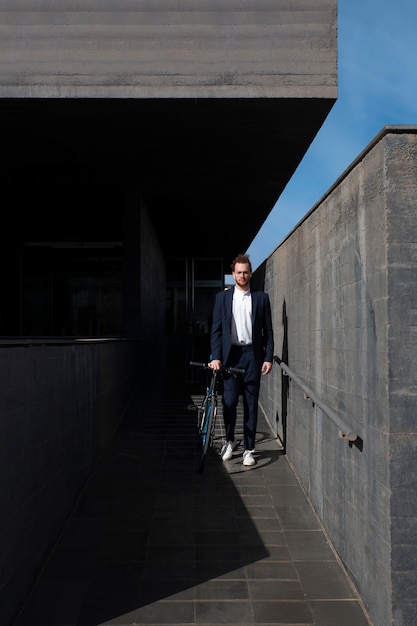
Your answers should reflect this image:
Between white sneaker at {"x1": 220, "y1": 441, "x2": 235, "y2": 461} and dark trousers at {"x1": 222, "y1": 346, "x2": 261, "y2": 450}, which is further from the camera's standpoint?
white sneaker at {"x1": 220, "y1": 441, "x2": 235, "y2": 461}

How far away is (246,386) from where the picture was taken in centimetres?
553

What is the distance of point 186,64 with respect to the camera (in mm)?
7402

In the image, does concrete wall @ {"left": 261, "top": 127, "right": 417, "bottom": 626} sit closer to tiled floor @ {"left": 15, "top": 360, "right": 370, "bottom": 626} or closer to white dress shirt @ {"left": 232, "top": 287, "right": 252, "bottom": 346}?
tiled floor @ {"left": 15, "top": 360, "right": 370, "bottom": 626}

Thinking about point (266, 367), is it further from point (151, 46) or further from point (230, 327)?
point (151, 46)

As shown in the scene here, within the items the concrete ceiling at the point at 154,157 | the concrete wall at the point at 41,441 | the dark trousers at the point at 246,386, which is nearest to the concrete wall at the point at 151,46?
the concrete ceiling at the point at 154,157

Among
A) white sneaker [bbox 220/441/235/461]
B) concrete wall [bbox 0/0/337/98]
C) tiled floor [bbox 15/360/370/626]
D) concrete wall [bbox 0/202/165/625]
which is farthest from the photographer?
concrete wall [bbox 0/0/337/98]

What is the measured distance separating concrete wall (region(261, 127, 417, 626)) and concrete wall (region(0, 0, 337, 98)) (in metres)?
3.84

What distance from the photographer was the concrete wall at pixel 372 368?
8.75 feet

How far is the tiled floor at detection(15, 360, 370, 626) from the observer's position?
3.03 metres

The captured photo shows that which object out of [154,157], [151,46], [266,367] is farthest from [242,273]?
[154,157]

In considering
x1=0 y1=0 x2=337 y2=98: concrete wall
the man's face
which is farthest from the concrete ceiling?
the man's face

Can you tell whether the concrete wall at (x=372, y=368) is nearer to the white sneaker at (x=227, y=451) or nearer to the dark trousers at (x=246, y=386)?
the dark trousers at (x=246, y=386)

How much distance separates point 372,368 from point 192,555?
1702 mm

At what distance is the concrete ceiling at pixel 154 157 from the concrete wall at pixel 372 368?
4.10 meters
